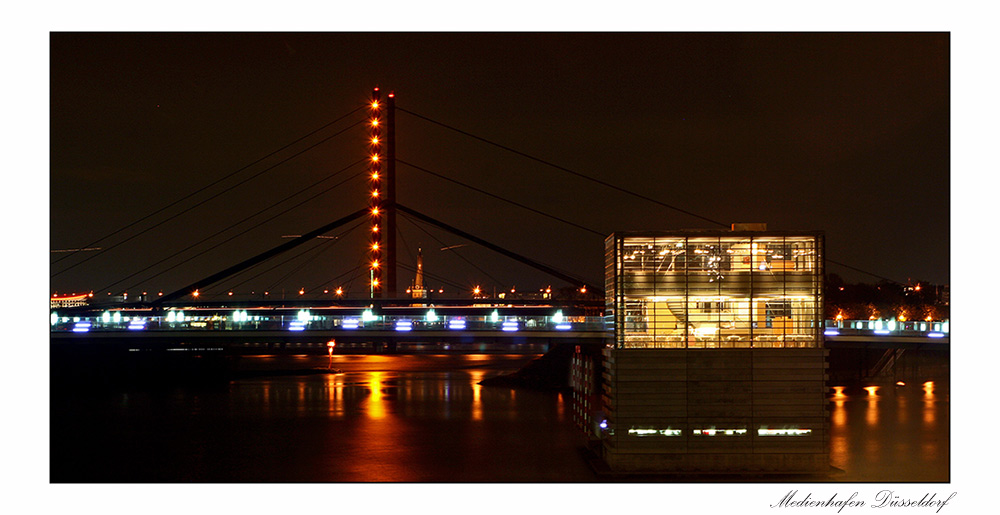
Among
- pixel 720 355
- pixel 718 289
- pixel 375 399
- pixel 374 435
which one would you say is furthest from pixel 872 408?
pixel 718 289

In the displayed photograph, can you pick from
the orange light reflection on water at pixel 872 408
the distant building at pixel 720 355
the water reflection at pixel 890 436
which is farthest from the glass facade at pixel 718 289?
the orange light reflection on water at pixel 872 408

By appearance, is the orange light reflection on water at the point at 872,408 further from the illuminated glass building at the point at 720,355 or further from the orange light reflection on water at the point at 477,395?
the illuminated glass building at the point at 720,355

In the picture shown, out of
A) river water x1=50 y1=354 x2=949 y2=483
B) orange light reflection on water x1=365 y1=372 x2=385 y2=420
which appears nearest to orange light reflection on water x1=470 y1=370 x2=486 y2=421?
river water x1=50 y1=354 x2=949 y2=483

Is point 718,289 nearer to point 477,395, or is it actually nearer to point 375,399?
point 375,399

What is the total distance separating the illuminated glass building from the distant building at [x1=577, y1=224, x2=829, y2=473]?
30 millimetres

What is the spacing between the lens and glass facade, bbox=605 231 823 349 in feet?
98.9

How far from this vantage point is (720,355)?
3022 cm

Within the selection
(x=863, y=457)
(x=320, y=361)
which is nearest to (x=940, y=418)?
(x=863, y=457)

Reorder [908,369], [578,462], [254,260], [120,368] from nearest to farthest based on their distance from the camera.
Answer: [578,462] < [120,368] < [908,369] < [254,260]

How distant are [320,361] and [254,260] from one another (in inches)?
933

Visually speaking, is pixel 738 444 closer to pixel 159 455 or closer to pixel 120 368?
pixel 159 455

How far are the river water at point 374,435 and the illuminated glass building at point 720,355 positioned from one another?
8.02ft

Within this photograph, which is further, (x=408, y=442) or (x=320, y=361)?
(x=320, y=361)

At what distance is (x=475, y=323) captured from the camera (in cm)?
5669
